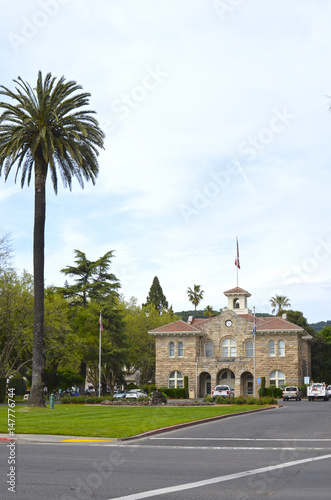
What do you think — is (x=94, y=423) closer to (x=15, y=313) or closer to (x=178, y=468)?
(x=178, y=468)

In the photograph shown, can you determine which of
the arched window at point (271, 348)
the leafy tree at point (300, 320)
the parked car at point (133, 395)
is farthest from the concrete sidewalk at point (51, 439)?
the leafy tree at point (300, 320)

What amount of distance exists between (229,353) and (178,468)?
6485 cm

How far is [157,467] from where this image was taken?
1341 cm

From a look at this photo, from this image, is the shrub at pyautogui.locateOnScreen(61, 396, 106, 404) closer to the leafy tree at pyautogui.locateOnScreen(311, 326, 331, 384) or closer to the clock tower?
the clock tower

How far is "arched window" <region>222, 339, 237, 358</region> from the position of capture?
253 feet

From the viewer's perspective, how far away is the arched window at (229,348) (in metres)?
77.0

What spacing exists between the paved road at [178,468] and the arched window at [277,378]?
2127 inches

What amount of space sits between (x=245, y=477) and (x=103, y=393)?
7136 cm

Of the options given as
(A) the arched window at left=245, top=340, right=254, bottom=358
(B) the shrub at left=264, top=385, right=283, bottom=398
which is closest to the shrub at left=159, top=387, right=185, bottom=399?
(A) the arched window at left=245, top=340, right=254, bottom=358

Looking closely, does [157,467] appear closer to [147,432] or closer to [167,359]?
[147,432]

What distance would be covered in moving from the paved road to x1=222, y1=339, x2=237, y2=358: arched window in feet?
184

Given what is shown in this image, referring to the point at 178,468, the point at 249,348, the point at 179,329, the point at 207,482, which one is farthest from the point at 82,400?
the point at 207,482

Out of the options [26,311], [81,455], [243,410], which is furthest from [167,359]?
[81,455]

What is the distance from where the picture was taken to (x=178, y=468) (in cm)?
1331
